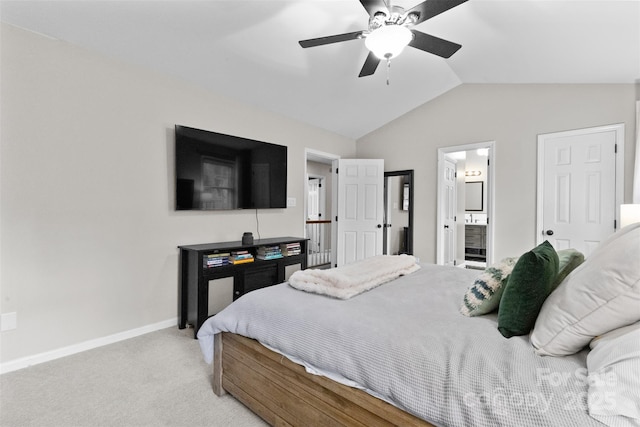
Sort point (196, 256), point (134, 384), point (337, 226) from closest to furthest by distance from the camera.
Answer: point (134, 384) → point (196, 256) → point (337, 226)

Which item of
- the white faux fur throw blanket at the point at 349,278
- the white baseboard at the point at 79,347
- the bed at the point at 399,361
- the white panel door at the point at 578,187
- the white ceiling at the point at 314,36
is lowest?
the white baseboard at the point at 79,347

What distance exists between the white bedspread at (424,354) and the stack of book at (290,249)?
186cm

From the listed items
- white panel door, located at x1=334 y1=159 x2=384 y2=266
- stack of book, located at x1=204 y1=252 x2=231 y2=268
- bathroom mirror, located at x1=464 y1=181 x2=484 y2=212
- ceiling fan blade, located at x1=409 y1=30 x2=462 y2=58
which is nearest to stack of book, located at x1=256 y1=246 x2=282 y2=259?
stack of book, located at x1=204 y1=252 x2=231 y2=268

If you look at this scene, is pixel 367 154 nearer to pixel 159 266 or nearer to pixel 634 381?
pixel 159 266

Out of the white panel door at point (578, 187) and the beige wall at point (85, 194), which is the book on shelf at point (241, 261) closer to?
the beige wall at point (85, 194)

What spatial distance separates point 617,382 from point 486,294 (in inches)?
24.3

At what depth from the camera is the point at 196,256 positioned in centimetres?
290

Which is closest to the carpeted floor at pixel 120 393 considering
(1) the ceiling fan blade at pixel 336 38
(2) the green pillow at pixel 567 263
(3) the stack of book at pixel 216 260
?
(3) the stack of book at pixel 216 260

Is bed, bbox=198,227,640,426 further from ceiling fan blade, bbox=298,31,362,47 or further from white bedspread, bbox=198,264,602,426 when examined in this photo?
ceiling fan blade, bbox=298,31,362,47

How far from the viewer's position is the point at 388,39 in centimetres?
192

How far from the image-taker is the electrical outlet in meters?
2.21

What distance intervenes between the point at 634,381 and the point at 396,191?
16.9 feet

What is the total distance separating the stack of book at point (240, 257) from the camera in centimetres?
315

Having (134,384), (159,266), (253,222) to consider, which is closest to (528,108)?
(253,222)
